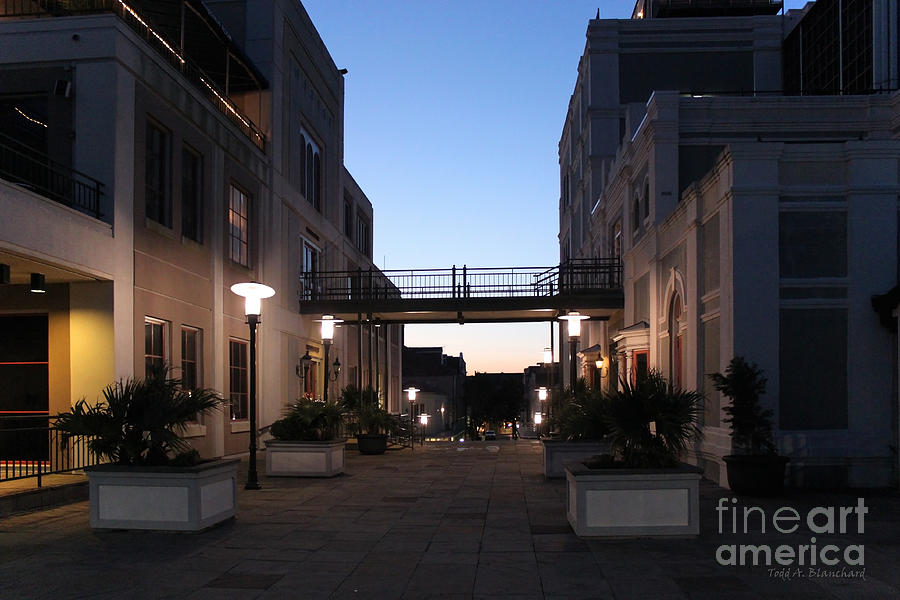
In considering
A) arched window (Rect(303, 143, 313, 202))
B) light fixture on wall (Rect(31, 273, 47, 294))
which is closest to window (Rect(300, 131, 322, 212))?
arched window (Rect(303, 143, 313, 202))

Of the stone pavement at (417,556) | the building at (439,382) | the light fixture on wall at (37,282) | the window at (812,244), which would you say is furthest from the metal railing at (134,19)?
the building at (439,382)

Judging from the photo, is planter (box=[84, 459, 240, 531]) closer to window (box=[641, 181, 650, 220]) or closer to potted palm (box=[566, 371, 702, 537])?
potted palm (box=[566, 371, 702, 537])

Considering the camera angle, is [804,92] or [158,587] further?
[804,92]

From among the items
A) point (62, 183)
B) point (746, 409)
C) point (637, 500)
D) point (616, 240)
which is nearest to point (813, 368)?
point (746, 409)

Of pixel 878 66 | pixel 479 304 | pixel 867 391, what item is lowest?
pixel 867 391

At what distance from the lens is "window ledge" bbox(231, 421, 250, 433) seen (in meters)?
24.5

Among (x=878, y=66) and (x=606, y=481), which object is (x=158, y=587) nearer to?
(x=606, y=481)

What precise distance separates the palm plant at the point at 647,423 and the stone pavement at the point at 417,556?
1022 millimetres

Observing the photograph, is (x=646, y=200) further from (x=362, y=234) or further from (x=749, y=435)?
(x=362, y=234)

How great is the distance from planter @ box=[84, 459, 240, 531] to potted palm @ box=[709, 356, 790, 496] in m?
8.12

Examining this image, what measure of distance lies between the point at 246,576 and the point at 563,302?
2151cm

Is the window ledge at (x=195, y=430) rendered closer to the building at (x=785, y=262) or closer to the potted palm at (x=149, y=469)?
the potted palm at (x=149, y=469)

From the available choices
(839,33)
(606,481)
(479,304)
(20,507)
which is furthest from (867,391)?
(839,33)

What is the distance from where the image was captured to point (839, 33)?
30.3m
